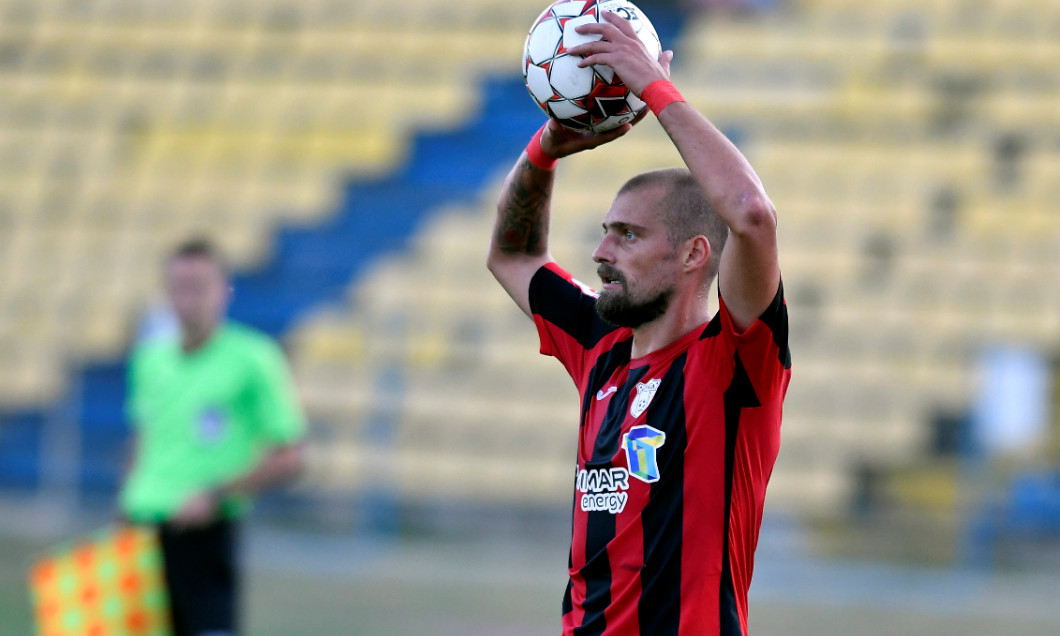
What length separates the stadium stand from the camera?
38.8 feet

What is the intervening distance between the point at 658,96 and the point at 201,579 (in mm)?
3440

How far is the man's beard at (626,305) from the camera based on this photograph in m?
3.38

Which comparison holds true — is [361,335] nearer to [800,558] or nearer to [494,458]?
[494,458]

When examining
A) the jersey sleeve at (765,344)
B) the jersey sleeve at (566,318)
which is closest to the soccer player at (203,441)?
the jersey sleeve at (566,318)

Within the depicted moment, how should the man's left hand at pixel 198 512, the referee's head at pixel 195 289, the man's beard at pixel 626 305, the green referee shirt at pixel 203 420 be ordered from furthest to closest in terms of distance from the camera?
the referee's head at pixel 195 289
the green referee shirt at pixel 203 420
the man's left hand at pixel 198 512
the man's beard at pixel 626 305

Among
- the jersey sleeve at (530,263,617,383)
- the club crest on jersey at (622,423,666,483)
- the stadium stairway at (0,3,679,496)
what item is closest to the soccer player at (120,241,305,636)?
the jersey sleeve at (530,263,617,383)

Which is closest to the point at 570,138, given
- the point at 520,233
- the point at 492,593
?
the point at 520,233

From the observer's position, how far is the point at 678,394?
10.8ft

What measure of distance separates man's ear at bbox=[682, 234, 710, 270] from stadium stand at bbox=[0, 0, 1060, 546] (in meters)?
8.15

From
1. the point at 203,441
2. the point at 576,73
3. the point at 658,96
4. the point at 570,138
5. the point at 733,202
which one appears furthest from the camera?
the point at 203,441

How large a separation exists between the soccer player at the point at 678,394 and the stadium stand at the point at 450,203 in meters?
8.09

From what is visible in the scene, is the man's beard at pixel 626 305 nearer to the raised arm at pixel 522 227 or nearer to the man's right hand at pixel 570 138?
the man's right hand at pixel 570 138

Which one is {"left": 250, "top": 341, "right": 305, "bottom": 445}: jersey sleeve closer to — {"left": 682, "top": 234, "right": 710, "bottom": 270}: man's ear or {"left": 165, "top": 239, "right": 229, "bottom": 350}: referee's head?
{"left": 165, "top": 239, "right": 229, "bottom": 350}: referee's head

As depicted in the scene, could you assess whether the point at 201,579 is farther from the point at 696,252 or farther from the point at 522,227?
the point at 696,252
